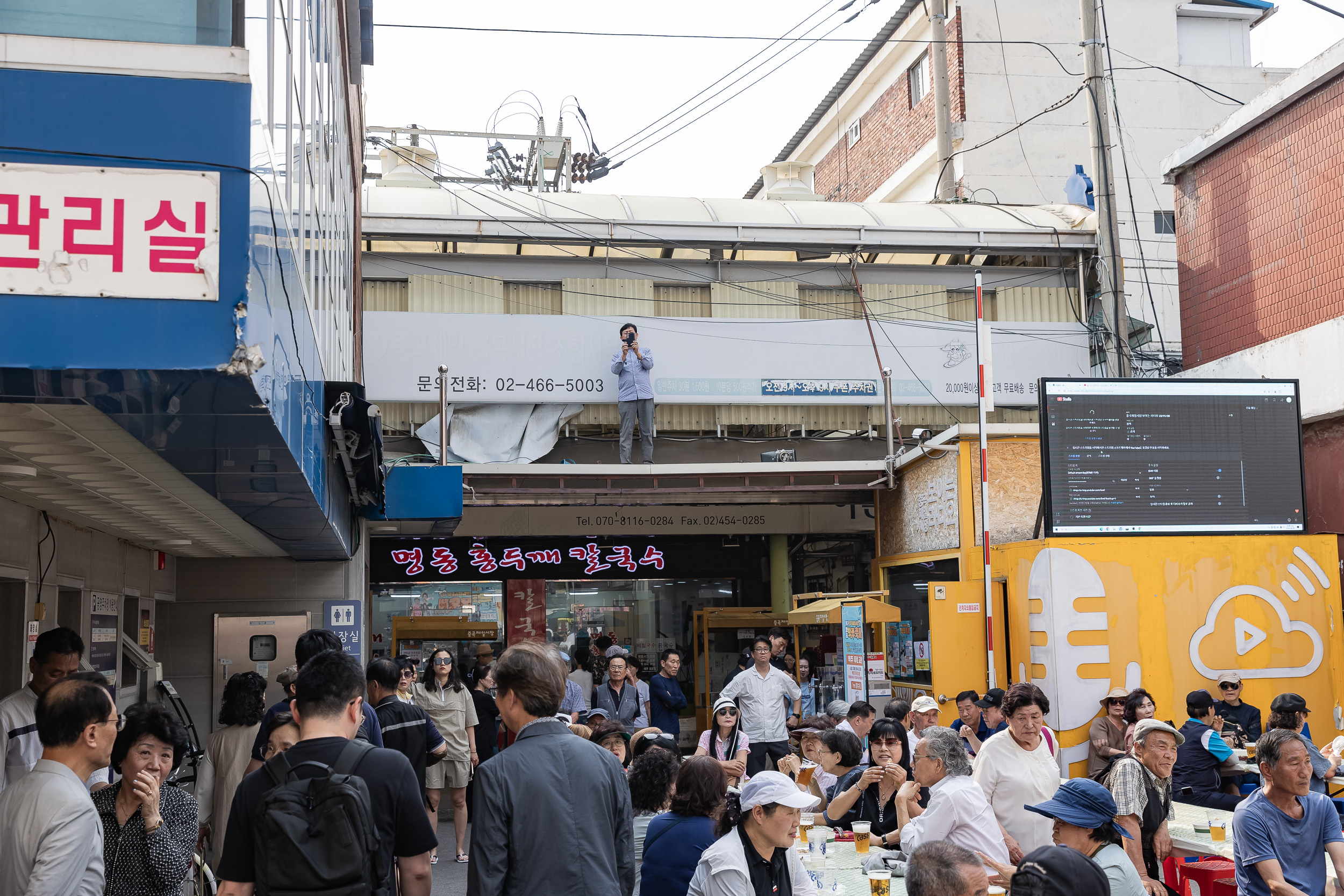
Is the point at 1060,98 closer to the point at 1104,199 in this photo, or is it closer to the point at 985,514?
the point at 1104,199

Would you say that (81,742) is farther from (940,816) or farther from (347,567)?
(347,567)

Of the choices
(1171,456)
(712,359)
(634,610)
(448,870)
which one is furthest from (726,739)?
(634,610)

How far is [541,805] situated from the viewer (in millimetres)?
3662

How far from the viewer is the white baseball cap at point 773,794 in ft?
13.5

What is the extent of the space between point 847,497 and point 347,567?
703 cm

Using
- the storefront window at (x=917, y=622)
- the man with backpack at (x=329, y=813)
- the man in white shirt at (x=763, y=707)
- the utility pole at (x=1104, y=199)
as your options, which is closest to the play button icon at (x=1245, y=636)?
the storefront window at (x=917, y=622)

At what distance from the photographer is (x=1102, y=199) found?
16.9 m

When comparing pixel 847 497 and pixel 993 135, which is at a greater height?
pixel 993 135

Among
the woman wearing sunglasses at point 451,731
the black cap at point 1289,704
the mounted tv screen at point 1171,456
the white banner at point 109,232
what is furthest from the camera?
the mounted tv screen at point 1171,456

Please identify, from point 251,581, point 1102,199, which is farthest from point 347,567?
point 1102,199

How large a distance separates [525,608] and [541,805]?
14066 mm

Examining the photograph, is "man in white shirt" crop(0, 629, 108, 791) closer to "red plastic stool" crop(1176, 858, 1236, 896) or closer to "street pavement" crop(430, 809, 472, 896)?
"street pavement" crop(430, 809, 472, 896)

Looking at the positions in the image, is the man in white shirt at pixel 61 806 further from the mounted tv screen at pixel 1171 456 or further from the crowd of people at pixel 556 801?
the mounted tv screen at pixel 1171 456

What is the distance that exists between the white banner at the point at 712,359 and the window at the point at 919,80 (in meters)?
8.63
